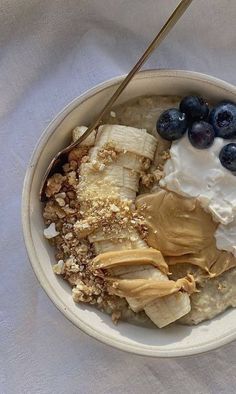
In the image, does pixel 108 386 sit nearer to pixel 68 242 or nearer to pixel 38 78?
pixel 68 242

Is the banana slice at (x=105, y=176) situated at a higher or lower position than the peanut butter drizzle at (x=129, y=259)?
higher

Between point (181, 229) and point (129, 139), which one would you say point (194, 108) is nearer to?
point (129, 139)

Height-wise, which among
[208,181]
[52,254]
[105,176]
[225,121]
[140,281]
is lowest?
[52,254]

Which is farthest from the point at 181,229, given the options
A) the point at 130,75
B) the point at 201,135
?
the point at 130,75

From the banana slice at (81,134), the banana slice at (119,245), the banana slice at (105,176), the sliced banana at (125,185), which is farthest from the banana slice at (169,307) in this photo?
the banana slice at (81,134)

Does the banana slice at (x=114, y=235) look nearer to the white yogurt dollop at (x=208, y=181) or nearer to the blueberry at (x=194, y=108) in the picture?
the white yogurt dollop at (x=208, y=181)

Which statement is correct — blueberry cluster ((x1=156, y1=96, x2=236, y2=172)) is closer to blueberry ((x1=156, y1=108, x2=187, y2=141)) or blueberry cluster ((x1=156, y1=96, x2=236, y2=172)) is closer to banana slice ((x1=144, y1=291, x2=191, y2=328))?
blueberry ((x1=156, y1=108, x2=187, y2=141))

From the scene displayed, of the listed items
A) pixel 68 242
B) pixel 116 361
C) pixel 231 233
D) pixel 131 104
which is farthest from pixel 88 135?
pixel 116 361
